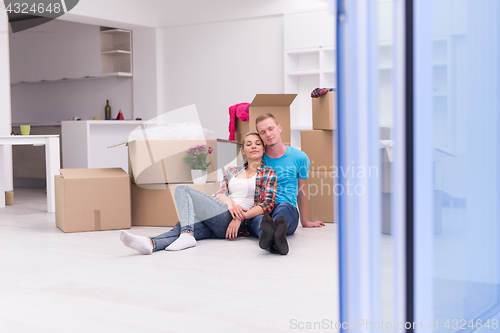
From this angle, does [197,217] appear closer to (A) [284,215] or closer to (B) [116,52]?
(A) [284,215]

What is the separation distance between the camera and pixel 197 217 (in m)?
2.85

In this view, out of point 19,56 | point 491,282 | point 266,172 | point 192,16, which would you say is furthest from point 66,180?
point 19,56

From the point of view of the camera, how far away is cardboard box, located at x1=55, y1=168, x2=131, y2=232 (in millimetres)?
3191

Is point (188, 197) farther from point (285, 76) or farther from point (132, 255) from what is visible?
point (285, 76)

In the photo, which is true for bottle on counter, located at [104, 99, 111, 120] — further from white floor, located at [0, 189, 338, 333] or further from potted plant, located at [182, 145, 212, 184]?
white floor, located at [0, 189, 338, 333]

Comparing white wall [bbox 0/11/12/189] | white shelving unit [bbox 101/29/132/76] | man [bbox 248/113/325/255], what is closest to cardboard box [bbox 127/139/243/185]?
man [bbox 248/113/325/255]

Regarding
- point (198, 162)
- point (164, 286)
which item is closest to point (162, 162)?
point (198, 162)

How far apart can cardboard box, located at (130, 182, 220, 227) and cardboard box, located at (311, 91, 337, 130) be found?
0.83 m

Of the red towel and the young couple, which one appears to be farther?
the red towel

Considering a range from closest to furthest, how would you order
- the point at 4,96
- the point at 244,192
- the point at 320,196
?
the point at 244,192 < the point at 320,196 < the point at 4,96

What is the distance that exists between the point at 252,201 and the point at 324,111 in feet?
3.21

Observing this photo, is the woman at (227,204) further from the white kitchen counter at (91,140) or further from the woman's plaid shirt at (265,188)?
the white kitchen counter at (91,140)

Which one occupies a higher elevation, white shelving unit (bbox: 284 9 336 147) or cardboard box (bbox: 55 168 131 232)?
white shelving unit (bbox: 284 9 336 147)

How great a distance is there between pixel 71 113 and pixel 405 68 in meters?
6.84
